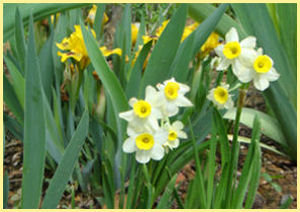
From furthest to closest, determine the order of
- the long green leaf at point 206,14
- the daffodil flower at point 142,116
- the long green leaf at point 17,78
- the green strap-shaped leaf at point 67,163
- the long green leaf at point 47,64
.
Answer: the long green leaf at point 206,14, the long green leaf at point 47,64, the long green leaf at point 17,78, the green strap-shaped leaf at point 67,163, the daffodil flower at point 142,116

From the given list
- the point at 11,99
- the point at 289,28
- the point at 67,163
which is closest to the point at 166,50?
the point at 67,163

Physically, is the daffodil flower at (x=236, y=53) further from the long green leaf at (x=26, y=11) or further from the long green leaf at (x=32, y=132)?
the long green leaf at (x=26, y=11)

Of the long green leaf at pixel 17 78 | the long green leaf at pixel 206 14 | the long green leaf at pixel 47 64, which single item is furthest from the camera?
the long green leaf at pixel 206 14

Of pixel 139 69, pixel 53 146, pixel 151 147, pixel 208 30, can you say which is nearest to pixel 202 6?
pixel 208 30

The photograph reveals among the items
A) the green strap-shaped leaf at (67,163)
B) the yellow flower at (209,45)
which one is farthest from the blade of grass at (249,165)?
the yellow flower at (209,45)

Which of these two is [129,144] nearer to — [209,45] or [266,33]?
→ [209,45]
